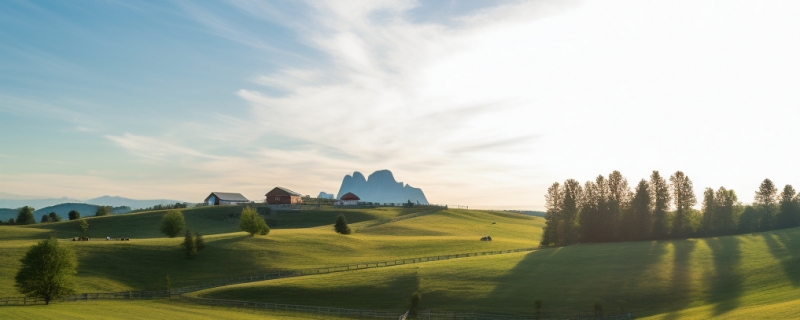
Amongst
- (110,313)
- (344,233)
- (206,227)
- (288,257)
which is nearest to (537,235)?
(344,233)

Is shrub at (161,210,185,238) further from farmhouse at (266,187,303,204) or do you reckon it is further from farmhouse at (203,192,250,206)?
farmhouse at (203,192,250,206)

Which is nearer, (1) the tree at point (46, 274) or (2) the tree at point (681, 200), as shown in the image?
(1) the tree at point (46, 274)

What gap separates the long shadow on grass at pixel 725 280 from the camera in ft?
186

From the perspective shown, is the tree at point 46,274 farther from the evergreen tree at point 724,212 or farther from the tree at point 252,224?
the evergreen tree at point 724,212

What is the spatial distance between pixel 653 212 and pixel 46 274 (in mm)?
113431

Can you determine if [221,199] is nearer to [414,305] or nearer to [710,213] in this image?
[414,305]

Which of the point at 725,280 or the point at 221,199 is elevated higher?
the point at 221,199

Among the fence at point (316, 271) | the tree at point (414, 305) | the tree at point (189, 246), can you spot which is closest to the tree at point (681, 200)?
the fence at point (316, 271)

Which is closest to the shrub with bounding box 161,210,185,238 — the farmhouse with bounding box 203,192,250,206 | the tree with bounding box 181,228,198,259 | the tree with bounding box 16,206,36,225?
the tree with bounding box 181,228,198,259

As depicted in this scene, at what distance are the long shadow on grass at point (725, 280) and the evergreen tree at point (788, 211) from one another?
43448 millimetres

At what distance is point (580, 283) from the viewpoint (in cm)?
6819

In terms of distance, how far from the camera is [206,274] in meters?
80.0

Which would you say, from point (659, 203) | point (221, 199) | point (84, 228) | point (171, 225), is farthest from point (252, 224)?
point (659, 203)

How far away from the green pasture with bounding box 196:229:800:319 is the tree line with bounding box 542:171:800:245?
25.1 metres
